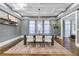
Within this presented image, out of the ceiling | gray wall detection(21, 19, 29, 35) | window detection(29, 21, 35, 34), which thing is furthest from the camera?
window detection(29, 21, 35, 34)

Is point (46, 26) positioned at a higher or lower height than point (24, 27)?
higher

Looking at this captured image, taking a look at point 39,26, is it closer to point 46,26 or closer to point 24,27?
point 46,26

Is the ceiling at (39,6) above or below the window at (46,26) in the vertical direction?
above

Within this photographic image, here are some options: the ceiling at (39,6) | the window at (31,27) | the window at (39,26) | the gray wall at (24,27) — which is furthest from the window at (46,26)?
the ceiling at (39,6)

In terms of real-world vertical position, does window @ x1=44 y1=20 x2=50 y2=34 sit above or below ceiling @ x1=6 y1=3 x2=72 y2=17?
below

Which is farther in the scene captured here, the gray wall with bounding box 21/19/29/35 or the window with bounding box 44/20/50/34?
the window with bounding box 44/20/50/34

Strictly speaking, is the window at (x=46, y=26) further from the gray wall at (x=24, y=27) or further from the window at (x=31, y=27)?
the gray wall at (x=24, y=27)

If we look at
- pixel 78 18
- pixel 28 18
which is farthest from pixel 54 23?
pixel 78 18

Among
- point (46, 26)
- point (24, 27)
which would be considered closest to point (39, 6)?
point (24, 27)

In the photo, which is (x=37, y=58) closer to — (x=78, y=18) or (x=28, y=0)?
(x=28, y=0)

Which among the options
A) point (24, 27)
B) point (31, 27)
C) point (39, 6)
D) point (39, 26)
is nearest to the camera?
point (39, 6)

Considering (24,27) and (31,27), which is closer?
(24,27)

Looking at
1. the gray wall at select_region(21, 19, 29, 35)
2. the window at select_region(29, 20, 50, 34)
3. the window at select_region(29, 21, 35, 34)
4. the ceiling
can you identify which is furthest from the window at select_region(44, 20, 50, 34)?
the ceiling

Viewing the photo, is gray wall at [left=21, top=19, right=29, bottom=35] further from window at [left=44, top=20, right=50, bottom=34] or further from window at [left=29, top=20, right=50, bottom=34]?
window at [left=44, top=20, right=50, bottom=34]
